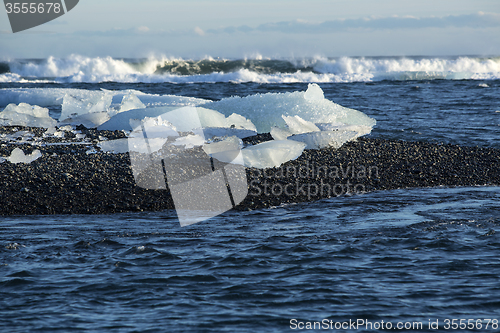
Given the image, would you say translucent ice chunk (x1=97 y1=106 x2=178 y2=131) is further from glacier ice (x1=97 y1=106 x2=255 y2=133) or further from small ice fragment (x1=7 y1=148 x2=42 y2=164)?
small ice fragment (x1=7 y1=148 x2=42 y2=164)

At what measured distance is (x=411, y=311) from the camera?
149 inches

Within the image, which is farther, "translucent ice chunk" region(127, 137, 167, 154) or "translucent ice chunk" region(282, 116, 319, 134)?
"translucent ice chunk" region(282, 116, 319, 134)

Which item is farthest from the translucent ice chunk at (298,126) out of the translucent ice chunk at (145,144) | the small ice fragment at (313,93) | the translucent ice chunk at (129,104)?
the translucent ice chunk at (129,104)

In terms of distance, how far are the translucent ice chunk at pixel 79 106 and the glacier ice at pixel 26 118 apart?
599 mm

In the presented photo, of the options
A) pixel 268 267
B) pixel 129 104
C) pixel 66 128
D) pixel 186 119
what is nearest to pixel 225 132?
pixel 186 119

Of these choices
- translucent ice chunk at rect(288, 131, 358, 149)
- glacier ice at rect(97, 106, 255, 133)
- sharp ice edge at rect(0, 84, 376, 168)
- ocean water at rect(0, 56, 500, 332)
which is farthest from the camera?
glacier ice at rect(97, 106, 255, 133)

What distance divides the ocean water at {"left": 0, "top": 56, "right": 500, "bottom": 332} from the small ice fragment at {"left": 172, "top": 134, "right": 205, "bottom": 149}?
2.71 m

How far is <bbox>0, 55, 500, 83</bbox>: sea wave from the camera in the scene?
31359 millimetres

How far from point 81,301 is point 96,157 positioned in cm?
493

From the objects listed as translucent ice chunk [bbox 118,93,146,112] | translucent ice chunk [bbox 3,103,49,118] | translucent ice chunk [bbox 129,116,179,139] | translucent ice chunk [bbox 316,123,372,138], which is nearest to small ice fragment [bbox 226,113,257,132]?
A: translucent ice chunk [bbox 129,116,179,139]

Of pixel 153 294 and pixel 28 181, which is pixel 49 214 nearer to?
pixel 28 181

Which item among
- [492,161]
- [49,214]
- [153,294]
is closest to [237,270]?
[153,294]

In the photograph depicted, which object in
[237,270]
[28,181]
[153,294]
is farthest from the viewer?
[28,181]

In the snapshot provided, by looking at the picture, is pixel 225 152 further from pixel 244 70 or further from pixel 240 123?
pixel 244 70
